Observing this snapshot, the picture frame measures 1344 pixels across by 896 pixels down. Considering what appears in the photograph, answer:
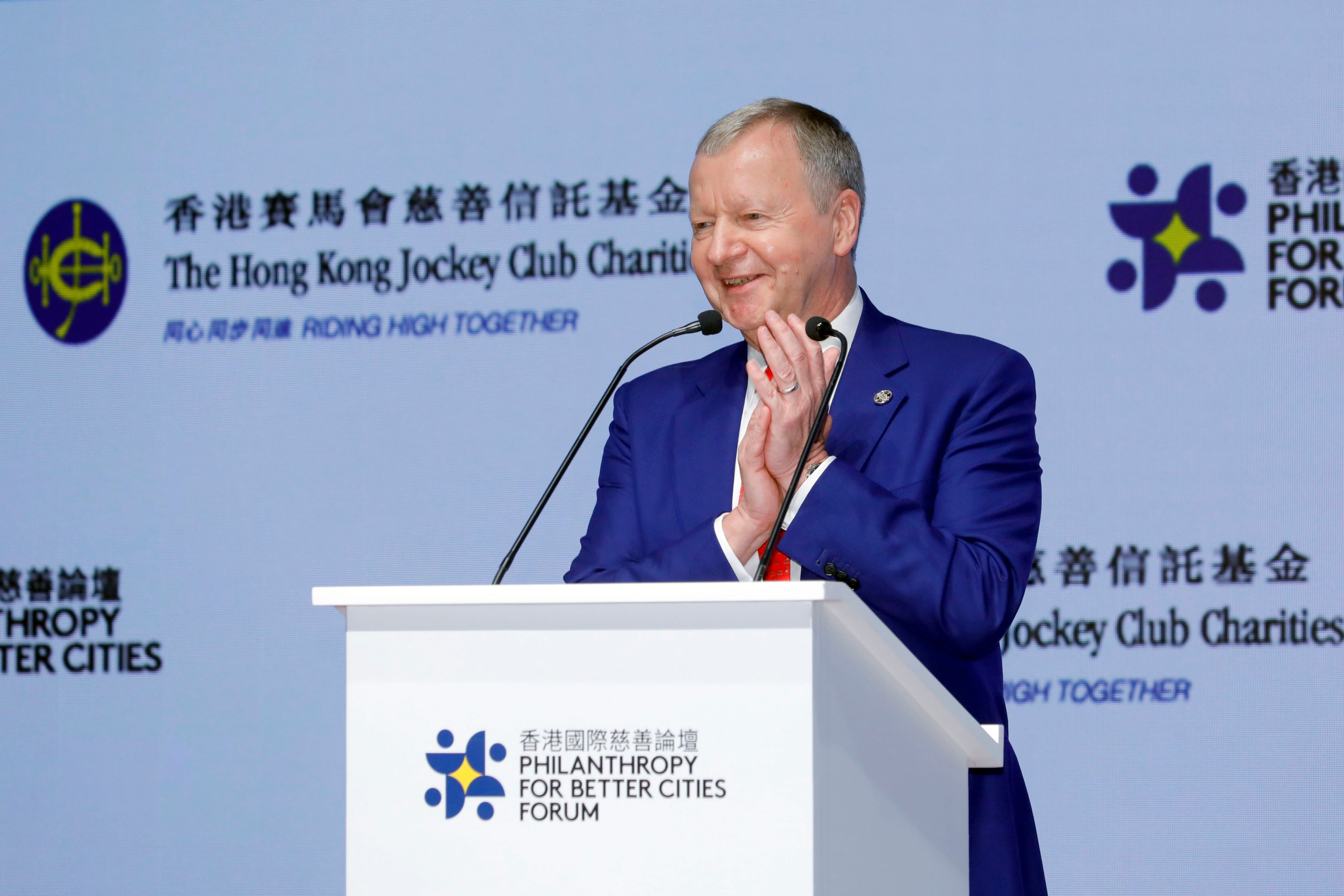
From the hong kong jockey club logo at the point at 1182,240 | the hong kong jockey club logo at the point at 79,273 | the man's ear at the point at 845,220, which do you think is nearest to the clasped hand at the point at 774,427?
the man's ear at the point at 845,220

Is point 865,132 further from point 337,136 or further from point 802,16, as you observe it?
point 337,136

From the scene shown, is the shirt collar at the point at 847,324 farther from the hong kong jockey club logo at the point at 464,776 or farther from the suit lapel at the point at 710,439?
the hong kong jockey club logo at the point at 464,776

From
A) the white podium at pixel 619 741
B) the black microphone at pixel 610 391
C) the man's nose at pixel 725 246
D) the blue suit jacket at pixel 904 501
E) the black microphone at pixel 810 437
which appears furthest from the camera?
the man's nose at pixel 725 246

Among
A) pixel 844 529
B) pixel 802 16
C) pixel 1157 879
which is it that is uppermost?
pixel 802 16

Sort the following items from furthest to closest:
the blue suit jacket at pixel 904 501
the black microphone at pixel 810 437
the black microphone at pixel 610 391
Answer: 1. the black microphone at pixel 610 391
2. the blue suit jacket at pixel 904 501
3. the black microphone at pixel 810 437

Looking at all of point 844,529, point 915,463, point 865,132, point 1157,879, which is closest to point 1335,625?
point 1157,879

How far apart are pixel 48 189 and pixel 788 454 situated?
288 centimetres

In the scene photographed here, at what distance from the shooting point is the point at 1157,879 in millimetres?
3016

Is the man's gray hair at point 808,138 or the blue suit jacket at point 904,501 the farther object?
the man's gray hair at point 808,138

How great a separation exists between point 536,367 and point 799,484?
Answer: 1.96 metres

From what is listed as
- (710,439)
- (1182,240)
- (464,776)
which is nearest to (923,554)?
(710,439)

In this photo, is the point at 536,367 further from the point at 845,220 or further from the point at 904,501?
the point at 904,501

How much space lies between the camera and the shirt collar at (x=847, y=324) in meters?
1.88

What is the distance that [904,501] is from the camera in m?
1.53
